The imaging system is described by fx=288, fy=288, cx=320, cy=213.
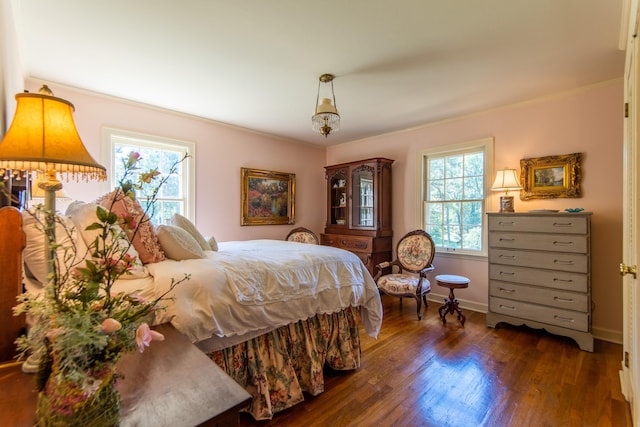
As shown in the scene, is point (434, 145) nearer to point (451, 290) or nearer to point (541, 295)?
point (451, 290)

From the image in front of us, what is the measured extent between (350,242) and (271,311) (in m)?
2.89

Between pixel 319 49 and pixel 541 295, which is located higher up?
pixel 319 49


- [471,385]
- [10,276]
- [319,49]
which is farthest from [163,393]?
[319,49]

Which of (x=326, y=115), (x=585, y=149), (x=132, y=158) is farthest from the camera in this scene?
(x=585, y=149)

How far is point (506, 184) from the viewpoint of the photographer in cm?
319

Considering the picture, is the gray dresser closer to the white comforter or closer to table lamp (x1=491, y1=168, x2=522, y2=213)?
table lamp (x1=491, y1=168, x2=522, y2=213)

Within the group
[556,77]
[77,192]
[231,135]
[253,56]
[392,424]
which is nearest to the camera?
[392,424]

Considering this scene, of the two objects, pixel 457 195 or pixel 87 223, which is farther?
pixel 457 195

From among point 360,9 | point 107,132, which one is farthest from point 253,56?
point 107,132

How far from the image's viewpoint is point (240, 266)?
1.75 meters

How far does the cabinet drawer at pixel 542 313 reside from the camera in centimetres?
264

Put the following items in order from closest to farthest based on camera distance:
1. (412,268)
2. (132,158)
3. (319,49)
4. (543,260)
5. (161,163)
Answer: (132,158) < (319,49) < (543,260) < (161,163) < (412,268)

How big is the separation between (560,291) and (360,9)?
9.89 feet

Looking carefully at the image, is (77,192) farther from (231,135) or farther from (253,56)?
(253,56)
